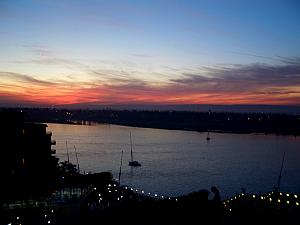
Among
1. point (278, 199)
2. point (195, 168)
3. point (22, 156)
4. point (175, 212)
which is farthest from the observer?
point (195, 168)

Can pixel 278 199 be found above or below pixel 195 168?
above

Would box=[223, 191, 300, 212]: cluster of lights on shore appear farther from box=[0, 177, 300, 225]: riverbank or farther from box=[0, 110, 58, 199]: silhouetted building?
box=[0, 110, 58, 199]: silhouetted building

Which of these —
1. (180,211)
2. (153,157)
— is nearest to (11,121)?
(180,211)

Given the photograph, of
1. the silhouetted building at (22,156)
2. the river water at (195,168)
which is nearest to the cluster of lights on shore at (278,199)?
the silhouetted building at (22,156)

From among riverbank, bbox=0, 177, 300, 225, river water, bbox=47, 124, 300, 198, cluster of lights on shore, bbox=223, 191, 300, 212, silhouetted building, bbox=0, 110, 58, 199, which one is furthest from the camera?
river water, bbox=47, 124, 300, 198

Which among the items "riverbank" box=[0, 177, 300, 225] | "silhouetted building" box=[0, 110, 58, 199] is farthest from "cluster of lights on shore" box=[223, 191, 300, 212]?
"silhouetted building" box=[0, 110, 58, 199]

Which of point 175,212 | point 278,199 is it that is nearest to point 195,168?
point 278,199

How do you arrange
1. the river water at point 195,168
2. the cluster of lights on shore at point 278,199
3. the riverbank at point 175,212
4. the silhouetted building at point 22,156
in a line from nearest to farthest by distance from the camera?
the riverbank at point 175,212 → the cluster of lights on shore at point 278,199 → the silhouetted building at point 22,156 → the river water at point 195,168

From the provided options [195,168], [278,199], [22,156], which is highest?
[22,156]

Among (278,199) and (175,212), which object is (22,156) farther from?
(278,199)

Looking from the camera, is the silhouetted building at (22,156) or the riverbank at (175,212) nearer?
the riverbank at (175,212)

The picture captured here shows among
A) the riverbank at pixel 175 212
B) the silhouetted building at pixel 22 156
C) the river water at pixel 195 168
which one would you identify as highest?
the silhouetted building at pixel 22 156

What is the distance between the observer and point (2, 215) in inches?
686

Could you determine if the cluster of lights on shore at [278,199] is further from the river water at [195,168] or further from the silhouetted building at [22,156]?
the river water at [195,168]
